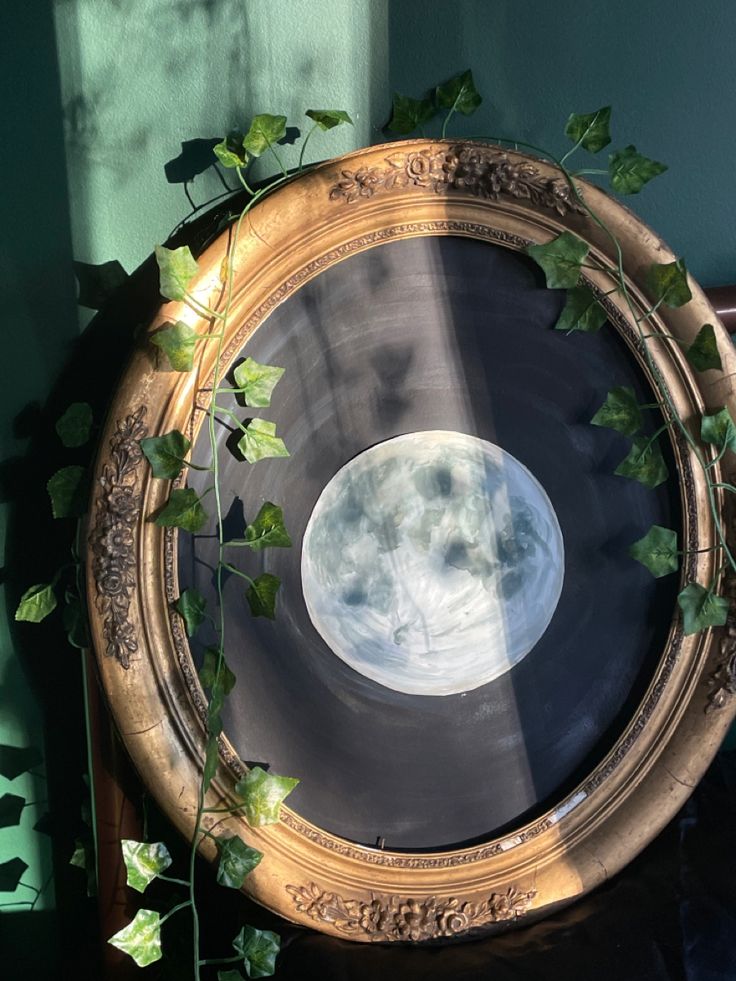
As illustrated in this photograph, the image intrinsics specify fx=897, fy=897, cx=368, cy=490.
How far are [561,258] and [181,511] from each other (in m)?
0.42

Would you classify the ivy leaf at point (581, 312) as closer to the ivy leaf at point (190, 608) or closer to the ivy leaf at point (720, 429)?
the ivy leaf at point (720, 429)

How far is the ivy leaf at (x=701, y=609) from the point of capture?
34.9 inches

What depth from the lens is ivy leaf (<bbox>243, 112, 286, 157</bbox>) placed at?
2.57ft

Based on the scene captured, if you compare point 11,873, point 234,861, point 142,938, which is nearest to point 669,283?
point 234,861

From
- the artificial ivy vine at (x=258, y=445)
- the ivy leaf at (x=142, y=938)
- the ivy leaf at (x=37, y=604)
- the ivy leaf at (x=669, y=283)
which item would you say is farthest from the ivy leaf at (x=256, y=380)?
the ivy leaf at (x=142, y=938)

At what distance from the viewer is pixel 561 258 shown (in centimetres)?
84

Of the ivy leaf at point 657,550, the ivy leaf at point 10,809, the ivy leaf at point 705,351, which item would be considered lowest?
the ivy leaf at point 10,809

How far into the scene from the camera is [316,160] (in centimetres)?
89

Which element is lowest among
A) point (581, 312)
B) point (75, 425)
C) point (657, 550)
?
point (657, 550)

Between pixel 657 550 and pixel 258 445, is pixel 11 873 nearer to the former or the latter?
pixel 258 445

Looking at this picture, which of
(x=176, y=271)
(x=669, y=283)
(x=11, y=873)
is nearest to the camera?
(x=176, y=271)

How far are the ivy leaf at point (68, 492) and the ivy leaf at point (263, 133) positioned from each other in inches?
12.9

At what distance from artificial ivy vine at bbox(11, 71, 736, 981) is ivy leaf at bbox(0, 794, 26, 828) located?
171mm

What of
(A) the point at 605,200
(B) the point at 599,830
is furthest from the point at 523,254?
(B) the point at 599,830
